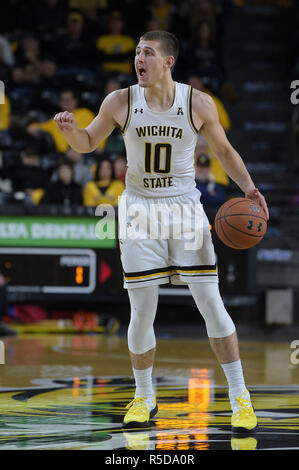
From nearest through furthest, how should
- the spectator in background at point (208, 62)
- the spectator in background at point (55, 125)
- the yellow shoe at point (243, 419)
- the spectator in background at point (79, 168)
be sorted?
1. the yellow shoe at point (243, 419)
2. the spectator in background at point (79, 168)
3. the spectator in background at point (55, 125)
4. the spectator in background at point (208, 62)

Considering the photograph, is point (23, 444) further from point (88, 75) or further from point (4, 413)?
point (88, 75)

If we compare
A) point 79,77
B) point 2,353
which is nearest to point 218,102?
Answer: point 79,77

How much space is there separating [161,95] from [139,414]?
1797 millimetres

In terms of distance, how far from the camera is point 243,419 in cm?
469

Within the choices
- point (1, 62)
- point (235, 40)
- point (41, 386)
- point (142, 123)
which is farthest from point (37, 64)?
point (142, 123)

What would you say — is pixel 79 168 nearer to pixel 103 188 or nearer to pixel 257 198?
pixel 103 188

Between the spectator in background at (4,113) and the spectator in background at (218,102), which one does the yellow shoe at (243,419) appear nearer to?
the spectator in background at (218,102)

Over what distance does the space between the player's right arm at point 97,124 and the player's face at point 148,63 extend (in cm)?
18

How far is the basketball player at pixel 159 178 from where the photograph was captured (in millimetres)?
4906

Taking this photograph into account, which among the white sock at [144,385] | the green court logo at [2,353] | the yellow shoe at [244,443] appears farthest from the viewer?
the green court logo at [2,353]

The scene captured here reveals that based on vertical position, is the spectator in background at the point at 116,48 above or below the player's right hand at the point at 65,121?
above

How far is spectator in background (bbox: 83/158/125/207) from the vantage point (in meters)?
11.0

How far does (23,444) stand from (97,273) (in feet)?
20.3

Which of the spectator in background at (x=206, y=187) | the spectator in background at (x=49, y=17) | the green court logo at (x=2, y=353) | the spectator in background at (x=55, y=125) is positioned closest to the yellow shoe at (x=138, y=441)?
the green court logo at (x=2, y=353)
